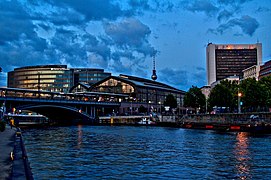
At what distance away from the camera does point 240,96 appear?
126 metres

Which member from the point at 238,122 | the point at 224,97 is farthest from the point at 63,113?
the point at 238,122

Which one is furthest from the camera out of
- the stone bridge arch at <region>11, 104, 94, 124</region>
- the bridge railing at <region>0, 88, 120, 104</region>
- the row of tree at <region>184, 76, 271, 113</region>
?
the stone bridge arch at <region>11, 104, 94, 124</region>

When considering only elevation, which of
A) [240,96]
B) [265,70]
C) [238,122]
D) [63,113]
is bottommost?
[238,122]

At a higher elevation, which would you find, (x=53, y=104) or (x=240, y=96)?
(x=240, y=96)

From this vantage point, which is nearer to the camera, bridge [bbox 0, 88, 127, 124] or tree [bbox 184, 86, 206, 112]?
bridge [bbox 0, 88, 127, 124]

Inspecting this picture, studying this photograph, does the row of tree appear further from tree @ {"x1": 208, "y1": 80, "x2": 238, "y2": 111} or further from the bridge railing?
the bridge railing

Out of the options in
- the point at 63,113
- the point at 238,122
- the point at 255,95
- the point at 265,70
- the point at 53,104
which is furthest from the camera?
the point at 265,70

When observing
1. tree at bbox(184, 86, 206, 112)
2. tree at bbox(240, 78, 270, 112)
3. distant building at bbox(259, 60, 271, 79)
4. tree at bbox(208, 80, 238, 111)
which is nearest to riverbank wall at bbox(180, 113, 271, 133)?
tree at bbox(240, 78, 270, 112)

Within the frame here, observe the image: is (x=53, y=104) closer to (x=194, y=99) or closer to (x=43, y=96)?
(x=43, y=96)

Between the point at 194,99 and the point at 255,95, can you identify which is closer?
the point at 255,95

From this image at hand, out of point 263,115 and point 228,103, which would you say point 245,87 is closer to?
point 228,103

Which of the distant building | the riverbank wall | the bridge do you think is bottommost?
the riverbank wall

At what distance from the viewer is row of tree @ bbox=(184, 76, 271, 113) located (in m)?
119

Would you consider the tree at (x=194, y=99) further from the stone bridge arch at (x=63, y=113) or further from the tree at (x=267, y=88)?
the tree at (x=267, y=88)
